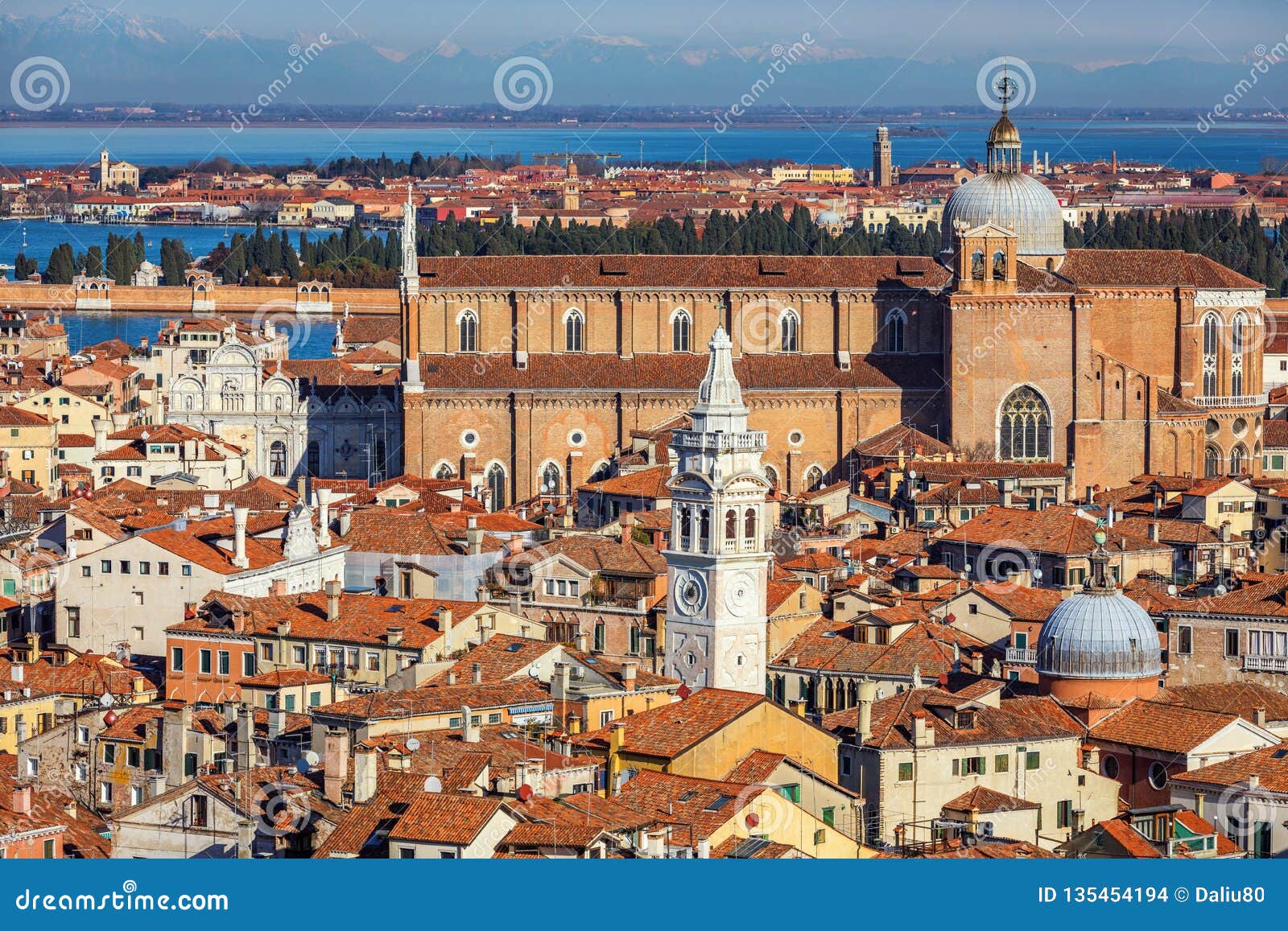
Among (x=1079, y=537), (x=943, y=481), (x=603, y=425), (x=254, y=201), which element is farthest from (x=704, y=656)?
(x=254, y=201)

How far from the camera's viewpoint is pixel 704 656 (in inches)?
759

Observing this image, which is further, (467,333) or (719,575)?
(467,333)

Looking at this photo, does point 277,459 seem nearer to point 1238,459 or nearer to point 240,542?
point 1238,459

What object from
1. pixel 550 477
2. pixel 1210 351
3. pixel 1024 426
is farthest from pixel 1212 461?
pixel 550 477

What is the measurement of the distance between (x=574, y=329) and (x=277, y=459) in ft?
13.0

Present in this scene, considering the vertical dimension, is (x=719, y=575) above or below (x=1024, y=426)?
below

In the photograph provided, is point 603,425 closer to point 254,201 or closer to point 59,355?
point 59,355

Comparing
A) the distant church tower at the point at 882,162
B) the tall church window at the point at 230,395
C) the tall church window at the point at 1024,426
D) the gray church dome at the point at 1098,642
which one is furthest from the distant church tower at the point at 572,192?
the gray church dome at the point at 1098,642

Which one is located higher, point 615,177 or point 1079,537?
point 615,177

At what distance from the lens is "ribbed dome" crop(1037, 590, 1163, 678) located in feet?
62.2

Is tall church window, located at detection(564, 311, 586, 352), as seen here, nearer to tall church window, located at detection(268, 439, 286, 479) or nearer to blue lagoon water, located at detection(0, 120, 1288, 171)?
tall church window, located at detection(268, 439, 286, 479)

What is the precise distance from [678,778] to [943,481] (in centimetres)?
1866

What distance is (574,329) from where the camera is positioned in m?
39.2

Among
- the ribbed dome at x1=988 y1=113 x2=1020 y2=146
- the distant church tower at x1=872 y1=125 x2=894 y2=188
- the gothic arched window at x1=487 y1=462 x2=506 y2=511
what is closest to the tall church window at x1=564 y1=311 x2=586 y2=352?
the gothic arched window at x1=487 y1=462 x2=506 y2=511
